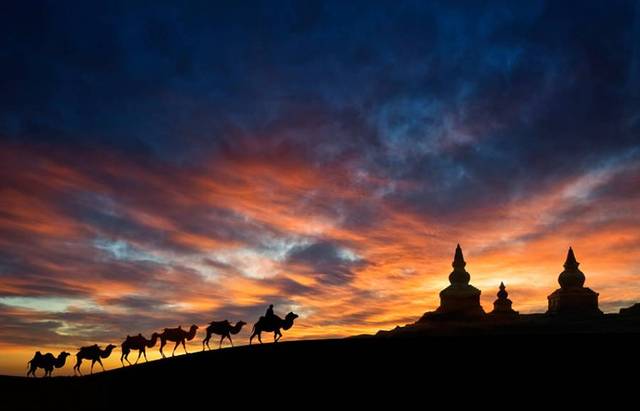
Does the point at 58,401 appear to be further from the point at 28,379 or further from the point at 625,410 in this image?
the point at 625,410

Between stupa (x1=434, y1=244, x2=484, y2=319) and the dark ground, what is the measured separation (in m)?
54.6

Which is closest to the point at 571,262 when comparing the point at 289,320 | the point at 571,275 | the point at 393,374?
the point at 571,275

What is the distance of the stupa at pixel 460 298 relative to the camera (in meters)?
71.1

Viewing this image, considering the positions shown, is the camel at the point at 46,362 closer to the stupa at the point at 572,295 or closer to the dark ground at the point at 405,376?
the dark ground at the point at 405,376

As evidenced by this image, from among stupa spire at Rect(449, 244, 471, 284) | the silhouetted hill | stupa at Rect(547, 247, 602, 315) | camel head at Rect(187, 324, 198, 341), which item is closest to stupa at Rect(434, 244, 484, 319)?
stupa spire at Rect(449, 244, 471, 284)

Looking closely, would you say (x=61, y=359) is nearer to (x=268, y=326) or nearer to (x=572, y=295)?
(x=268, y=326)

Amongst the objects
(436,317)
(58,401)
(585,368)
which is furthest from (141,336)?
(436,317)

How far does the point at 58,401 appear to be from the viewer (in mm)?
20266

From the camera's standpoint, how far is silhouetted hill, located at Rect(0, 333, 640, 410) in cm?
1262

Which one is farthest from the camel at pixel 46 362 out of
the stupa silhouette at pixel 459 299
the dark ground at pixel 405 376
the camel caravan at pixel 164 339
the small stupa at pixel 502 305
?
the small stupa at pixel 502 305

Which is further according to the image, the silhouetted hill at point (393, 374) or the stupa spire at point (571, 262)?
the stupa spire at point (571, 262)

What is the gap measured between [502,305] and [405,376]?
2623 inches

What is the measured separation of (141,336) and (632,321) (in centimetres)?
3384

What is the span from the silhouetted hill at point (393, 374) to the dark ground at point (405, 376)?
2cm
